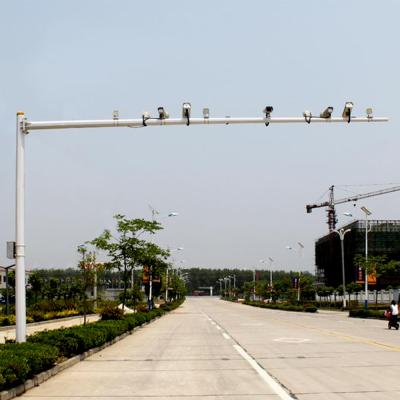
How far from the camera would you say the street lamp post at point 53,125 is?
14188 millimetres

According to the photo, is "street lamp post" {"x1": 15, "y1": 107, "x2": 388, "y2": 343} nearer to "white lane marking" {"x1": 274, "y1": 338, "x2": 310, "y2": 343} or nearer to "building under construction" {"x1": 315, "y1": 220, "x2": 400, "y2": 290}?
"white lane marking" {"x1": 274, "y1": 338, "x2": 310, "y2": 343}

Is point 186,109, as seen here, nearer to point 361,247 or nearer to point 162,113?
point 162,113

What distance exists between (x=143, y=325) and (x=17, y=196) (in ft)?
71.3

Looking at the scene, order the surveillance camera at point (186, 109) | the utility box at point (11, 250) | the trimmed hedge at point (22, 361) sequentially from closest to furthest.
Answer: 1. the trimmed hedge at point (22, 361)
2. the utility box at point (11, 250)
3. the surveillance camera at point (186, 109)

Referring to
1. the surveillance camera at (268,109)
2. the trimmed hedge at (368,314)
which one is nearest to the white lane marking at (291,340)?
the surveillance camera at (268,109)

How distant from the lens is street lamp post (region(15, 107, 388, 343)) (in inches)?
559

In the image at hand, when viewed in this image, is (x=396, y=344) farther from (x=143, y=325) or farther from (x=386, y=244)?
(x=386, y=244)

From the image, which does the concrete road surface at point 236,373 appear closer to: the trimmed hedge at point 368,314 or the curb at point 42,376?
the curb at point 42,376

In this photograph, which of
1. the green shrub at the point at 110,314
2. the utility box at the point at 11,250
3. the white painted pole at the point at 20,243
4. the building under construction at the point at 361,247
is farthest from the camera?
the building under construction at the point at 361,247

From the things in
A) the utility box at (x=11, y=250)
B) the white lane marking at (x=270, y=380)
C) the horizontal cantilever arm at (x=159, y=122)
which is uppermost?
the horizontal cantilever arm at (x=159, y=122)

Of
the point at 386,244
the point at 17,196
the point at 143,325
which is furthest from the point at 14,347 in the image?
the point at 386,244

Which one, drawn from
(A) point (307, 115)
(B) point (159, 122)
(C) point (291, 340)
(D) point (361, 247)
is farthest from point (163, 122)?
(D) point (361, 247)

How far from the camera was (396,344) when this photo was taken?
66.1 feet

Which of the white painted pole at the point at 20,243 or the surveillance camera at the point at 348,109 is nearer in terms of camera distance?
the white painted pole at the point at 20,243
